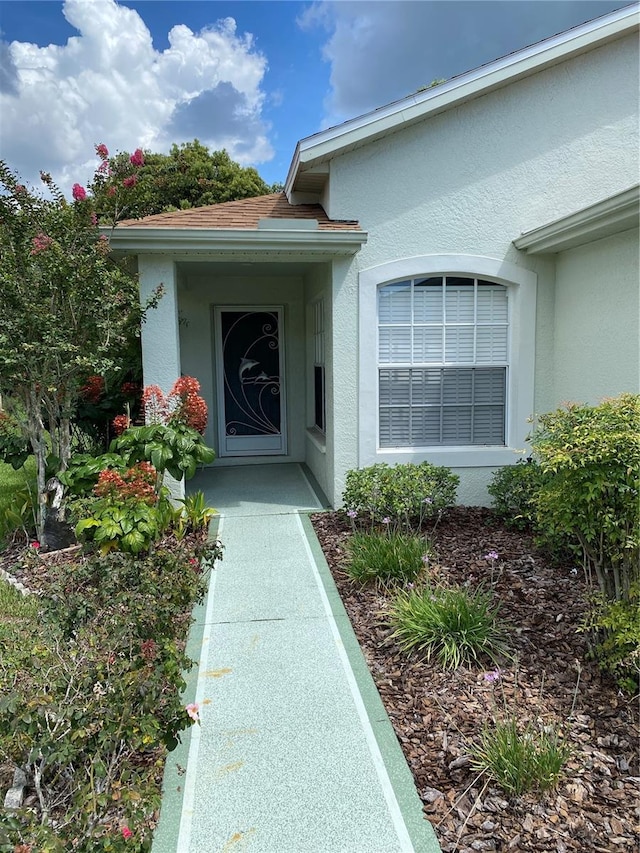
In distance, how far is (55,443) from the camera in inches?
248

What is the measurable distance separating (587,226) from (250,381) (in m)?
5.78

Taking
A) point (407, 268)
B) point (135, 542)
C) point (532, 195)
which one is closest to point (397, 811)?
point (135, 542)

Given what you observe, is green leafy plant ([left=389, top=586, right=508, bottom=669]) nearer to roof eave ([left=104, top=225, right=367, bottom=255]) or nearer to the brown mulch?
the brown mulch

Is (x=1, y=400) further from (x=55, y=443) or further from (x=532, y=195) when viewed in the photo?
(x=532, y=195)

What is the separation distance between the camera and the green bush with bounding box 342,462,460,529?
6.29m

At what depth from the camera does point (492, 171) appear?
6.93 metres

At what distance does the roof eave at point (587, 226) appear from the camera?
17.1 feet

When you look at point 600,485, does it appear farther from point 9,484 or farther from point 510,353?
point 9,484

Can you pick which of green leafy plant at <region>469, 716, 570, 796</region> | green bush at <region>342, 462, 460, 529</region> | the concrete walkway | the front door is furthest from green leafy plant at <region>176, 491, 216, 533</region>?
green leafy plant at <region>469, 716, 570, 796</region>

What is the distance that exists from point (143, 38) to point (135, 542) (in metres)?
6.54

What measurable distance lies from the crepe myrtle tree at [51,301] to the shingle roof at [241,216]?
0.77 metres

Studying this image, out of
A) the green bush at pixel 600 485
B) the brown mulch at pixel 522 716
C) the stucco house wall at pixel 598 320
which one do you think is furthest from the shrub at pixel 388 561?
the stucco house wall at pixel 598 320

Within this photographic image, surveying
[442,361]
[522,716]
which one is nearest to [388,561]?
[522,716]

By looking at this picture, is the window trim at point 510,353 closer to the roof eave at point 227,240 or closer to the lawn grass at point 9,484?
the roof eave at point 227,240
